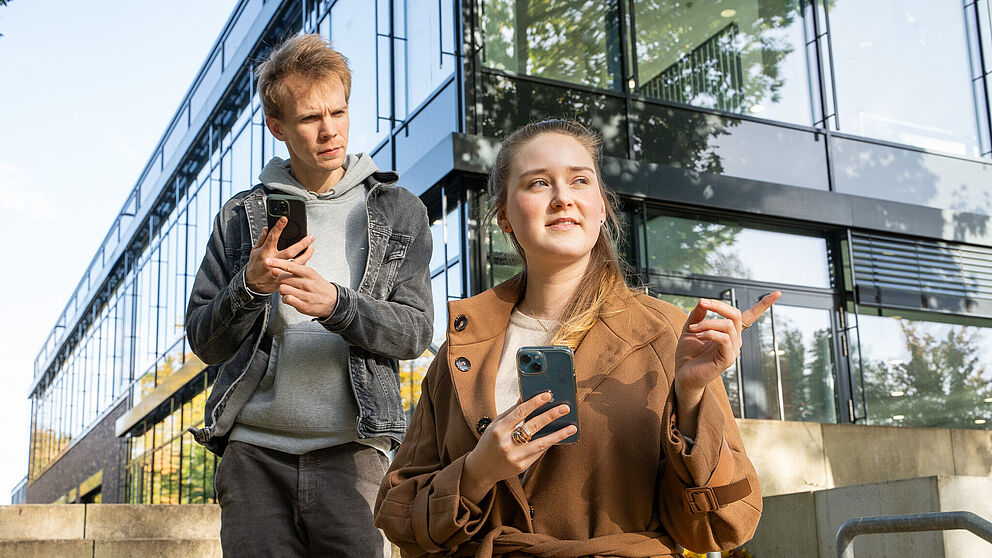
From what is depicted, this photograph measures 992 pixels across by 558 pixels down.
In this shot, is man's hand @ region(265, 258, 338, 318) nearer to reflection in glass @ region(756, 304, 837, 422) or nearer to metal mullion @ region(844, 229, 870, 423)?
reflection in glass @ region(756, 304, 837, 422)

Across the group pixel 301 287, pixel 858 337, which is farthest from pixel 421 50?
pixel 301 287

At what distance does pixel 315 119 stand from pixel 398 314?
647mm

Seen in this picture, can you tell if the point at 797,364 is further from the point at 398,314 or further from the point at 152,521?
the point at 398,314

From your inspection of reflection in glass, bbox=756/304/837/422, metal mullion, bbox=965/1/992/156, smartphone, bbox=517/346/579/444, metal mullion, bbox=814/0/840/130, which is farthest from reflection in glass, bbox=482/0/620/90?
smartphone, bbox=517/346/579/444

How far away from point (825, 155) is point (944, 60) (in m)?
2.89

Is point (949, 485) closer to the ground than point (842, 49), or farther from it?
closer to the ground

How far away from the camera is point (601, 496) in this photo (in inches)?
90.6

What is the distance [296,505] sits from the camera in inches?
114

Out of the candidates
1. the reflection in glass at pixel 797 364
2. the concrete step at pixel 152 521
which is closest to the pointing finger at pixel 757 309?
the concrete step at pixel 152 521

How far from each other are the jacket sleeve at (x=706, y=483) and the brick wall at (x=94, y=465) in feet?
87.1

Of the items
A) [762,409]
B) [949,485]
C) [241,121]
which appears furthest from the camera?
[241,121]

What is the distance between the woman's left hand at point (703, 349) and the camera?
2109mm

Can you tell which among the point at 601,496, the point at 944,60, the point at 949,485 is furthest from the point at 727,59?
the point at 601,496

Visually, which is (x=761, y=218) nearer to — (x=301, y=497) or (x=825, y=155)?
(x=825, y=155)
